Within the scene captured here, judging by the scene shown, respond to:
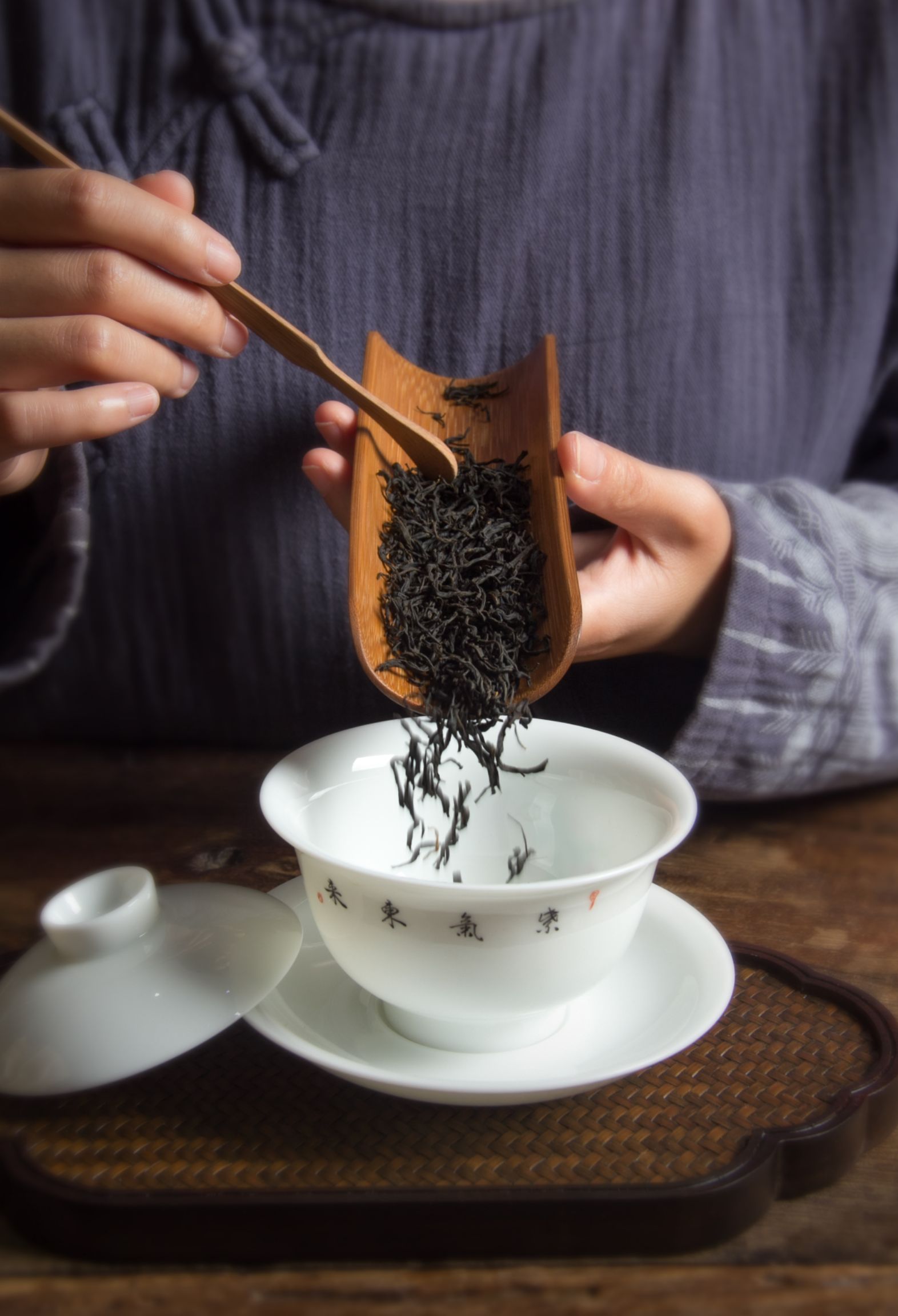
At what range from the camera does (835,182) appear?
3.55 feet

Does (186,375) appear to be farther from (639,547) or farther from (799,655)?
(799,655)

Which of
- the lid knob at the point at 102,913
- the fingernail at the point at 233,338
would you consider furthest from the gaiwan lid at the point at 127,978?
the fingernail at the point at 233,338

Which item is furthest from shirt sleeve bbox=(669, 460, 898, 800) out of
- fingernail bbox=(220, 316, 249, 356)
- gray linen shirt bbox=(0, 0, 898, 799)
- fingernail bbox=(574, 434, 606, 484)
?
fingernail bbox=(220, 316, 249, 356)

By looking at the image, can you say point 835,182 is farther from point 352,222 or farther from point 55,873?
point 55,873

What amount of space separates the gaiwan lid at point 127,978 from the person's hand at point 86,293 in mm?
323

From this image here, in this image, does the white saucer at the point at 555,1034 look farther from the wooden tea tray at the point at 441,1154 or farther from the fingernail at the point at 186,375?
the fingernail at the point at 186,375

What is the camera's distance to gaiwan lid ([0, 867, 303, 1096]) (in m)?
0.51

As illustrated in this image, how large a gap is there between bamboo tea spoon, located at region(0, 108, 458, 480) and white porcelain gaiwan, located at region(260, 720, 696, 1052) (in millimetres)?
268

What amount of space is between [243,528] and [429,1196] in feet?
2.40

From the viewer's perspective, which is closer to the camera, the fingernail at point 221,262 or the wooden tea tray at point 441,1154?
the wooden tea tray at point 441,1154

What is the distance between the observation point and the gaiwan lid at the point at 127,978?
1.66 feet

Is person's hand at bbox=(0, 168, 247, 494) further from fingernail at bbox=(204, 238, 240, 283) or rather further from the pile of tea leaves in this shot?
the pile of tea leaves

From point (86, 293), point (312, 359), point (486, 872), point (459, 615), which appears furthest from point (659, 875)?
point (86, 293)

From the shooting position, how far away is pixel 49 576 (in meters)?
0.86
